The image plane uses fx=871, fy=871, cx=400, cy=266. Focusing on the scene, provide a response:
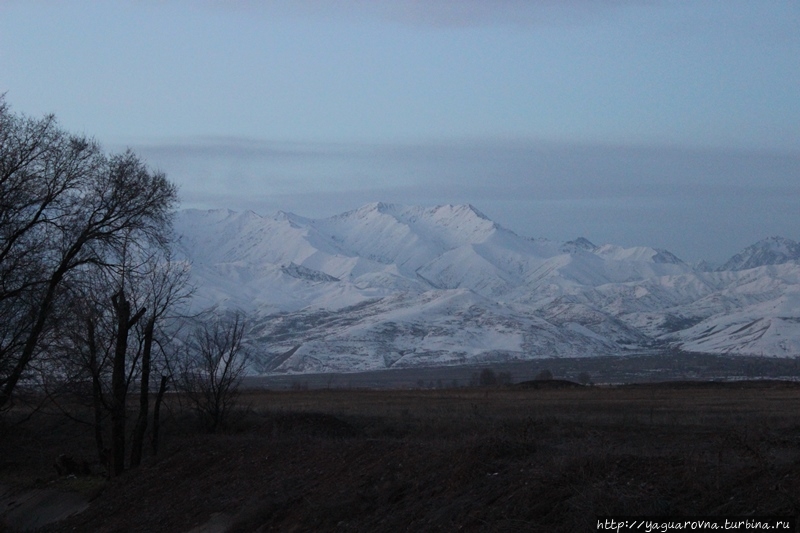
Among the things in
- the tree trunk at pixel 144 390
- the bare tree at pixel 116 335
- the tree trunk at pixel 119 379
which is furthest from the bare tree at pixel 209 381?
the tree trunk at pixel 119 379

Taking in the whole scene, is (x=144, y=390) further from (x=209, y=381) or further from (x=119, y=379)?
(x=209, y=381)

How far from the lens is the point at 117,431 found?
23141mm

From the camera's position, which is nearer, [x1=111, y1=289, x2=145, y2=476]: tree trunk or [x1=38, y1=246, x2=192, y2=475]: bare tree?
[x1=38, y1=246, x2=192, y2=475]: bare tree

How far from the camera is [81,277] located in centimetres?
2067

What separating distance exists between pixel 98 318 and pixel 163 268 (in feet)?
9.17

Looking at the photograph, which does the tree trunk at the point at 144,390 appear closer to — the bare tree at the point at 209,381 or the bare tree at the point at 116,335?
the bare tree at the point at 116,335

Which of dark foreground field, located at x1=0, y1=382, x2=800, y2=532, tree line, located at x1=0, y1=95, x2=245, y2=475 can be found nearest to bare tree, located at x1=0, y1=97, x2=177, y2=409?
tree line, located at x1=0, y1=95, x2=245, y2=475

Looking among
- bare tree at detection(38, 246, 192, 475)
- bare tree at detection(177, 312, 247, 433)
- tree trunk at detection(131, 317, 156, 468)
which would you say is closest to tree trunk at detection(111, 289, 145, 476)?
bare tree at detection(38, 246, 192, 475)

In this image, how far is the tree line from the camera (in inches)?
701

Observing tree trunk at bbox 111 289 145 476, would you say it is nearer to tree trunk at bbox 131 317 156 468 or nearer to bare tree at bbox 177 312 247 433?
tree trunk at bbox 131 317 156 468

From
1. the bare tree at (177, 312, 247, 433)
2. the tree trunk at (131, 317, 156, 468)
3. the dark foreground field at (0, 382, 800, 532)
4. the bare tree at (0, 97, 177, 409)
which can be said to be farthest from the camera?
the bare tree at (177, 312, 247, 433)

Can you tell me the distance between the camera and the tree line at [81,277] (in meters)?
17.8

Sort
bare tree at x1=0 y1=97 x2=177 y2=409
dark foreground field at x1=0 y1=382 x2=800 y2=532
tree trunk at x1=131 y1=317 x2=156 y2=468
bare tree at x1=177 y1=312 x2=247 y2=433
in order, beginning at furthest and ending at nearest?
bare tree at x1=177 y1=312 x2=247 y2=433 → tree trunk at x1=131 y1=317 x2=156 y2=468 → bare tree at x1=0 y1=97 x2=177 y2=409 → dark foreground field at x1=0 y1=382 x2=800 y2=532

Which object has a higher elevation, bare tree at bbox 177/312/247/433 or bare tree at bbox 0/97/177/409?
bare tree at bbox 0/97/177/409
